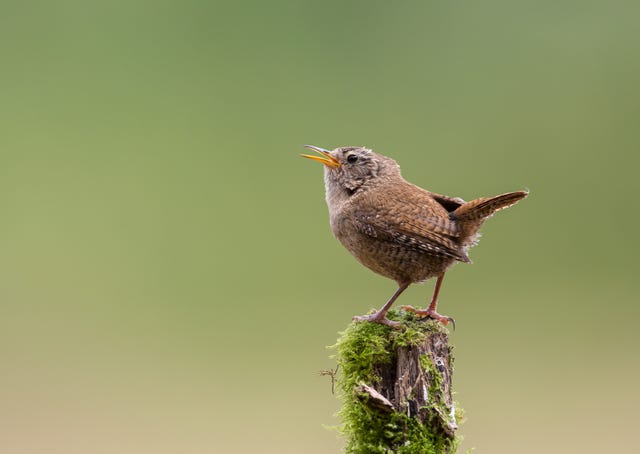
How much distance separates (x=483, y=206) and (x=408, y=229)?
0.40 metres

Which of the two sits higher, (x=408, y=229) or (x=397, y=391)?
(x=408, y=229)

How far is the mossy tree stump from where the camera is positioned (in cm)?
320

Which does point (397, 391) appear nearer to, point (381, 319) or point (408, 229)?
point (381, 319)

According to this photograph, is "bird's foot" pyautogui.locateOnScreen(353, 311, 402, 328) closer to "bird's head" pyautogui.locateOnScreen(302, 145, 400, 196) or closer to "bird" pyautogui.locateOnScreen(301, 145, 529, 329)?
"bird" pyautogui.locateOnScreen(301, 145, 529, 329)

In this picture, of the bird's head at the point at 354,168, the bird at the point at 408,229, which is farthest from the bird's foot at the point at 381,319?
the bird's head at the point at 354,168

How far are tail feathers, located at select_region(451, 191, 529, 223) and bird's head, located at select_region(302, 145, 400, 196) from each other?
1.84 feet

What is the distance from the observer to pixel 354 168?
4.52 metres

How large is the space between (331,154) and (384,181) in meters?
0.37

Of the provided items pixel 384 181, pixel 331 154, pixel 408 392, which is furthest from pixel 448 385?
pixel 331 154

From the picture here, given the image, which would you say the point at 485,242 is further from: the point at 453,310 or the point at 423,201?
the point at 423,201

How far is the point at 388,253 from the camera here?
405 centimetres

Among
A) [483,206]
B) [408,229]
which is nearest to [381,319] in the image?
[408,229]

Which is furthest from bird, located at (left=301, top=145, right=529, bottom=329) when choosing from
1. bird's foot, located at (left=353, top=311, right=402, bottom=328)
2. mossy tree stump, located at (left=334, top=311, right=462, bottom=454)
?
mossy tree stump, located at (left=334, top=311, right=462, bottom=454)

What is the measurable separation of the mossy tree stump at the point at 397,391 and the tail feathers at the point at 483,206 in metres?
0.72
